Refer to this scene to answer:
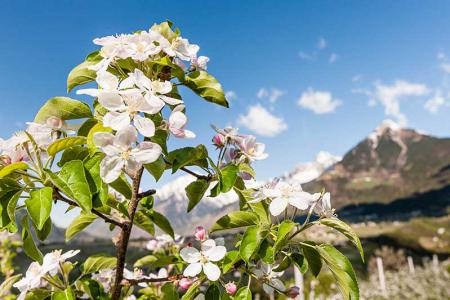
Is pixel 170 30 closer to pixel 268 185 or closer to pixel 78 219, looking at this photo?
pixel 268 185

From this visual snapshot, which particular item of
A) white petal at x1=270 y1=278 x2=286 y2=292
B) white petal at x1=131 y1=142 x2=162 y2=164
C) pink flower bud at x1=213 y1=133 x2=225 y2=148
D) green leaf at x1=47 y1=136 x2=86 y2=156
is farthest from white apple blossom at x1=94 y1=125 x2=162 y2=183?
white petal at x1=270 y1=278 x2=286 y2=292

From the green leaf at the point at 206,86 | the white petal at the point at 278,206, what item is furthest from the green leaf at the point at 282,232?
the green leaf at the point at 206,86

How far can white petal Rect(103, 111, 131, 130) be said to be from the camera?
82cm

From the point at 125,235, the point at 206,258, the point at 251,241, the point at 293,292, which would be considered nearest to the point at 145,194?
the point at 125,235

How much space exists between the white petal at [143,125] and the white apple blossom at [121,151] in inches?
0.7

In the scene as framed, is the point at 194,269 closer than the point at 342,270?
No

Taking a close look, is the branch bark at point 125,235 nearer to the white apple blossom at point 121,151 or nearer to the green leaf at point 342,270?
the white apple blossom at point 121,151

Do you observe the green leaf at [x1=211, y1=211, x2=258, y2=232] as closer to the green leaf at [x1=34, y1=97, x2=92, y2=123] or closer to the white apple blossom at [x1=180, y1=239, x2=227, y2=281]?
the white apple blossom at [x1=180, y1=239, x2=227, y2=281]

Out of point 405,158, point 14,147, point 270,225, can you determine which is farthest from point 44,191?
point 405,158

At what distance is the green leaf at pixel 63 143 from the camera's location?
0.86 metres

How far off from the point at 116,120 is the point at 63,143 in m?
0.14

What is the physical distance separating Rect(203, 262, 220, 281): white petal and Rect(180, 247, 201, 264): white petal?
0.04 metres

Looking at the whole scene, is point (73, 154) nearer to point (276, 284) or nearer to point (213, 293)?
point (213, 293)

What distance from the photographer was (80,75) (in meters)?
1.10
